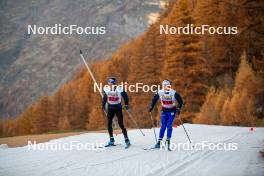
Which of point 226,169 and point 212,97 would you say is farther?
point 212,97

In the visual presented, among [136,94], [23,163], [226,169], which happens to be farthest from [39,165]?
[136,94]

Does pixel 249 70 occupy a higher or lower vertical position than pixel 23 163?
higher

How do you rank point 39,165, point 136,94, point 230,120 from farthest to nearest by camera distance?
point 136,94 < point 230,120 < point 39,165

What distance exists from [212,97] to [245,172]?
22.3 meters

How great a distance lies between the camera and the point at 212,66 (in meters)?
42.1

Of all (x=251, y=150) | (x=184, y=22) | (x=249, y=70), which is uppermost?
(x=184, y=22)

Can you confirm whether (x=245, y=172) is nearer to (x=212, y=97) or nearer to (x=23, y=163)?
(x=23, y=163)

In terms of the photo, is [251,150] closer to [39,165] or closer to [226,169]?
[226,169]

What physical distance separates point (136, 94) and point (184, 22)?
17317mm

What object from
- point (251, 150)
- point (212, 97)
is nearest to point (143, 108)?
point (212, 97)

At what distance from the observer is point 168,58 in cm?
3969

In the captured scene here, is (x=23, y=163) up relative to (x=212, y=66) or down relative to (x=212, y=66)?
down

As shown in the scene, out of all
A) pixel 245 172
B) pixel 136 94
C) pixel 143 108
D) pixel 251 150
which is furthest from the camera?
pixel 136 94

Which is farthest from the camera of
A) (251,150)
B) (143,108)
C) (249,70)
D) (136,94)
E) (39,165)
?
(136,94)
